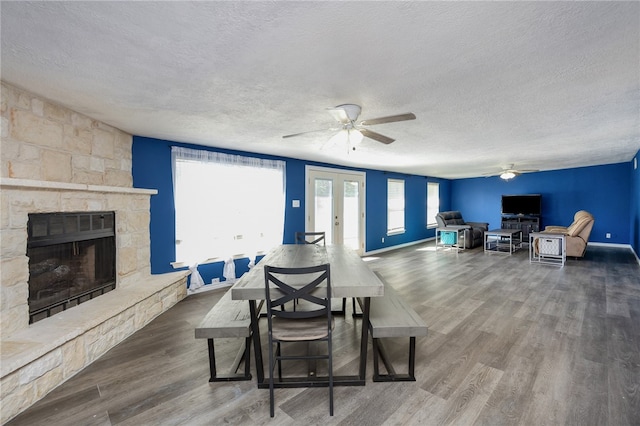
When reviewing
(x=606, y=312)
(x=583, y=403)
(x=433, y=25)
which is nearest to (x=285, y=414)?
(x=583, y=403)

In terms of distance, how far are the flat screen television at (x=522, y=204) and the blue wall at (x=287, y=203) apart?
239 centimetres

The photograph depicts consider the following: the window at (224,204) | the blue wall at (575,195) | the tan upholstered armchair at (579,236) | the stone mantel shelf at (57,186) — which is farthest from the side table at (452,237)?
the stone mantel shelf at (57,186)

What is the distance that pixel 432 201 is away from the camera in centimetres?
957

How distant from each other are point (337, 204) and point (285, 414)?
4.71m

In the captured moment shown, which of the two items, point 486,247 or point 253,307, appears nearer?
point 253,307

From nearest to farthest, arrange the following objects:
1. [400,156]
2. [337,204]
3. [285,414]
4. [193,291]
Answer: [285,414] < [193,291] < [400,156] < [337,204]

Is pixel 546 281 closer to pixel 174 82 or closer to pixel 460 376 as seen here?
pixel 460 376

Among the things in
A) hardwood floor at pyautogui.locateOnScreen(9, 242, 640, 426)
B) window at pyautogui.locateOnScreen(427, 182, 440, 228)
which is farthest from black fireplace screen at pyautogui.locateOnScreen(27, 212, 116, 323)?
window at pyautogui.locateOnScreen(427, 182, 440, 228)

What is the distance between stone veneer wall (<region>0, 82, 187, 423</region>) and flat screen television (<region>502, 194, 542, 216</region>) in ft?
31.3

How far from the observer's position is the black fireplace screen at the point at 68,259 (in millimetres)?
2234

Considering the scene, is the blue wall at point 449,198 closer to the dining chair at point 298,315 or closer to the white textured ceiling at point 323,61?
the white textured ceiling at point 323,61

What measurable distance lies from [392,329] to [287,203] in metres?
3.61

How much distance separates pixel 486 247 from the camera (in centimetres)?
757

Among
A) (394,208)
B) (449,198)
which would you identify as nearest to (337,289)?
(394,208)
